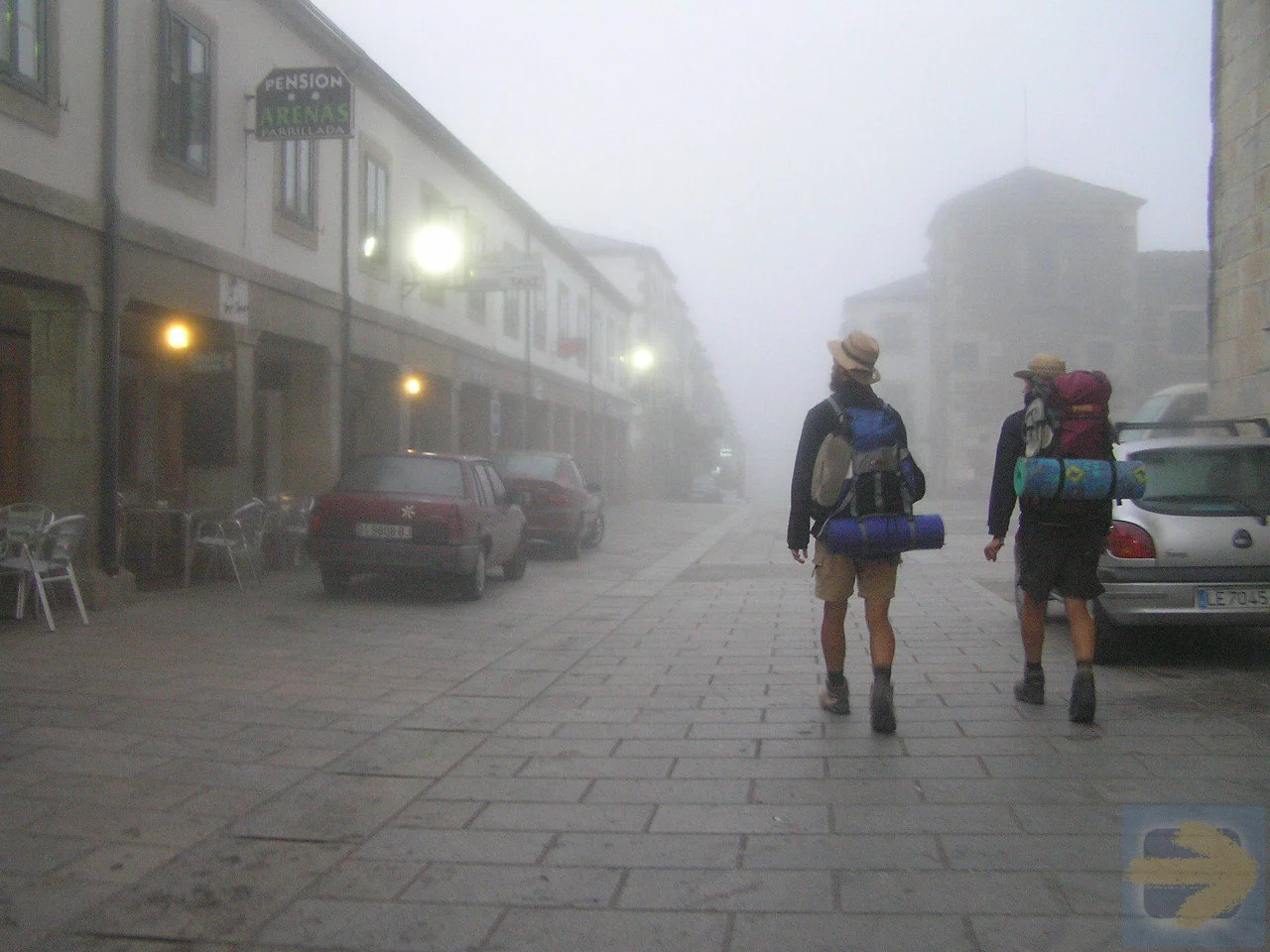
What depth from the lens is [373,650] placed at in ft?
29.9

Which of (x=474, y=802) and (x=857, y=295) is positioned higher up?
(x=857, y=295)

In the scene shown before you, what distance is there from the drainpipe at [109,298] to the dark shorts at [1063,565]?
862 centimetres

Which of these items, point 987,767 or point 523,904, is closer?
point 523,904

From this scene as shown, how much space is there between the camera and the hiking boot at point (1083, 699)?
6012 mm

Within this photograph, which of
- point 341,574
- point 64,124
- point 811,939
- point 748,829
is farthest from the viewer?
point 341,574

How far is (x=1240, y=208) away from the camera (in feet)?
48.3

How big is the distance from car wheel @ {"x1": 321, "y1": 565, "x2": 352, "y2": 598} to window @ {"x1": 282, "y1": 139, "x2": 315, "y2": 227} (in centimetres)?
598

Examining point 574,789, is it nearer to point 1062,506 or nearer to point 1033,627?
point 1033,627

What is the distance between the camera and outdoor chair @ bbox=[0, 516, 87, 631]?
9586mm

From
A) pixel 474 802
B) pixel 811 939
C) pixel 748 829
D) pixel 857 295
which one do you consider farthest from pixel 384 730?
pixel 857 295

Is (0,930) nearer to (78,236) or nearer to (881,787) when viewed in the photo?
(881,787)

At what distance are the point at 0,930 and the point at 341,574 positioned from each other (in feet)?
29.5

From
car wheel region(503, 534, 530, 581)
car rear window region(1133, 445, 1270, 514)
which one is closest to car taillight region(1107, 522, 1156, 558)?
car rear window region(1133, 445, 1270, 514)

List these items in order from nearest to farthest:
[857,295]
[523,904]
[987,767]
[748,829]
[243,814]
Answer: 1. [523,904]
2. [748,829]
3. [243,814]
4. [987,767]
5. [857,295]
